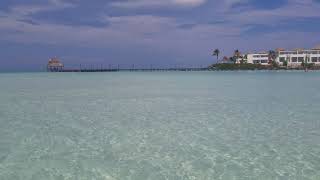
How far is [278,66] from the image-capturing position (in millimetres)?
145500

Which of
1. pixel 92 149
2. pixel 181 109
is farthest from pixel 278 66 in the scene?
pixel 92 149

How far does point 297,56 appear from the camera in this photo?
146250mm

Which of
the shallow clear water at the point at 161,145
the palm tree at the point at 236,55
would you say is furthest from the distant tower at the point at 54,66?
the shallow clear water at the point at 161,145

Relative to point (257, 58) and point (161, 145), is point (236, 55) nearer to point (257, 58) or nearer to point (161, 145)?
point (257, 58)

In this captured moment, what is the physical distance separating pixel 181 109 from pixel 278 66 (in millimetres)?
133951

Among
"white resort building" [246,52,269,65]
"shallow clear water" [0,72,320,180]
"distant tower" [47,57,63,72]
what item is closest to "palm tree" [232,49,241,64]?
"white resort building" [246,52,269,65]

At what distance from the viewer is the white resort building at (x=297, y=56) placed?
144000 millimetres

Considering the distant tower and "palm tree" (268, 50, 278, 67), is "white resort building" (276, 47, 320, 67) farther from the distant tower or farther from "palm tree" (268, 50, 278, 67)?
the distant tower

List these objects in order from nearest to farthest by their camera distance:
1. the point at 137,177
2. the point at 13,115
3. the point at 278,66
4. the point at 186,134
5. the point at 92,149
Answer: the point at 137,177, the point at 92,149, the point at 186,134, the point at 13,115, the point at 278,66

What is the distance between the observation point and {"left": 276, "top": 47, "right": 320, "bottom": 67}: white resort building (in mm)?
144000

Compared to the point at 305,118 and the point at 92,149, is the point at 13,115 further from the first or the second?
the point at 305,118

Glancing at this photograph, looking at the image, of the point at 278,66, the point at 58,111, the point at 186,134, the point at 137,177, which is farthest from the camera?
the point at 278,66

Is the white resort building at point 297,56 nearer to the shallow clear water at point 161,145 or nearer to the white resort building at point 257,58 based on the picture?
the white resort building at point 257,58

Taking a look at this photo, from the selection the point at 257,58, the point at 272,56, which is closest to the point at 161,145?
the point at 272,56
